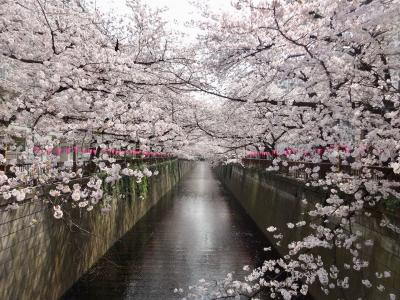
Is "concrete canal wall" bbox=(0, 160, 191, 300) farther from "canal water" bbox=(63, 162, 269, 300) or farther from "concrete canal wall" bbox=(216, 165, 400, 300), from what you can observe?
"concrete canal wall" bbox=(216, 165, 400, 300)

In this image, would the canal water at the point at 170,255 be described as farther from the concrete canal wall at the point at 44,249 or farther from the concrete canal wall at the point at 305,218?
the concrete canal wall at the point at 305,218

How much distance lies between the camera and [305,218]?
43.5ft

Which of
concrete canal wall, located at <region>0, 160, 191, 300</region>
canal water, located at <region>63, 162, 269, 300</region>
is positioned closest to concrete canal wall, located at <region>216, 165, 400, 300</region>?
canal water, located at <region>63, 162, 269, 300</region>

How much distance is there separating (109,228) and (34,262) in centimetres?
815

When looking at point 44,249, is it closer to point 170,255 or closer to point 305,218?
point 170,255

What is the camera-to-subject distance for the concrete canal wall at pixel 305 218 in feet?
23.5

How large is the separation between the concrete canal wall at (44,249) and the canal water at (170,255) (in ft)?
2.09

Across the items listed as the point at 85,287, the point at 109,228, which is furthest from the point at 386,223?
the point at 109,228

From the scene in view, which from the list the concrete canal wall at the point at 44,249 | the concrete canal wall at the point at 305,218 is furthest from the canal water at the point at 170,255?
the concrete canal wall at the point at 305,218

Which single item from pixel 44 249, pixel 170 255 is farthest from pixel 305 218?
pixel 44 249

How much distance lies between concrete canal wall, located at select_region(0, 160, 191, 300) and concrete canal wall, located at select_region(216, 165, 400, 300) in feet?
18.9

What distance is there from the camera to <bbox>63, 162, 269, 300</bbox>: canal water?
41.8ft

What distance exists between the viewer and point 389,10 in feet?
21.7

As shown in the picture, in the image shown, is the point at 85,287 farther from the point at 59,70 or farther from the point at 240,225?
the point at 240,225
